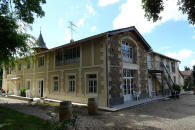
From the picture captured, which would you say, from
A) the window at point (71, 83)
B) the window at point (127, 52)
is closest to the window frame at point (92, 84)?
the window at point (71, 83)

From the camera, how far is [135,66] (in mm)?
12883

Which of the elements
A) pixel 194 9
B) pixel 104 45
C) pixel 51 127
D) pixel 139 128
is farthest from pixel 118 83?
pixel 51 127

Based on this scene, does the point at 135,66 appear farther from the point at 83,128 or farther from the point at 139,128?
the point at 83,128

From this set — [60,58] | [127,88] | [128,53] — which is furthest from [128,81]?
[60,58]

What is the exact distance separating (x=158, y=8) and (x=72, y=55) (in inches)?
340

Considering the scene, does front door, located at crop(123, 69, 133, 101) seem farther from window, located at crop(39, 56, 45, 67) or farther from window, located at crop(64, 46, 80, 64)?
window, located at crop(39, 56, 45, 67)

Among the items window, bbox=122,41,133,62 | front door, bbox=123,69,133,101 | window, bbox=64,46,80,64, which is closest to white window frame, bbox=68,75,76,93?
window, bbox=64,46,80,64

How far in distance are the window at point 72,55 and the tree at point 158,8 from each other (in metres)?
Result: 7.45

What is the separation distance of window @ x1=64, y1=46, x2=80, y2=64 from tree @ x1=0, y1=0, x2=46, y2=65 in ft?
12.7

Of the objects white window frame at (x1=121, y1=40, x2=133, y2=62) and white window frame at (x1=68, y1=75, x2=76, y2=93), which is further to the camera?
white window frame at (x1=121, y1=40, x2=133, y2=62)

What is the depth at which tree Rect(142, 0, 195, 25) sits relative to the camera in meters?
5.14

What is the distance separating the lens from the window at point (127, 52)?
12.2 metres

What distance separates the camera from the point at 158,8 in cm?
561

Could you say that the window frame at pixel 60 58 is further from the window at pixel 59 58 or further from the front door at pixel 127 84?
the front door at pixel 127 84
